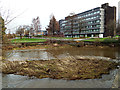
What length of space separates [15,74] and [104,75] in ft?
17.8

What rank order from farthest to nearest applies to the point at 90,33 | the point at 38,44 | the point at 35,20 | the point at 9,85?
the point at 90,33
the point at 35,20
the point at 38,44
the point at 9,85

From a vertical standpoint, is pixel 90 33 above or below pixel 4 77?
above

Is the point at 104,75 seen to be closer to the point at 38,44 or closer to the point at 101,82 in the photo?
the point at 101,82

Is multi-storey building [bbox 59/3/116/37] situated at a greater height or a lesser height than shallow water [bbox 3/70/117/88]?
greater

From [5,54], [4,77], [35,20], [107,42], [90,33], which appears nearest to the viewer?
[4,77]

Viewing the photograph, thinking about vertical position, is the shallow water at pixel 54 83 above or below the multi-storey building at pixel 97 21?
below

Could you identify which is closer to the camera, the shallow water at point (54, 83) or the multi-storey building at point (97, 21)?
the shallow water at point (54, 83)

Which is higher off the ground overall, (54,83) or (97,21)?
(97,21)

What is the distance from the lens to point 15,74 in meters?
6.76

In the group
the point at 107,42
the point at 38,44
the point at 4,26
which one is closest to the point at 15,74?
the point at 4,26

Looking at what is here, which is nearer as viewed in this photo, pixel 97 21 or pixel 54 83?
pixel 54 83

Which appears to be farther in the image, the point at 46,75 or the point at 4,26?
the point at 46,75

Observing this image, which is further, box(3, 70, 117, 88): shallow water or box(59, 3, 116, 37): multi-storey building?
box(59, 3, 116, 37): multi-storey building

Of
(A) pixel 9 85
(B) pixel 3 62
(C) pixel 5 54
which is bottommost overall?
(A) pixel 9 85
